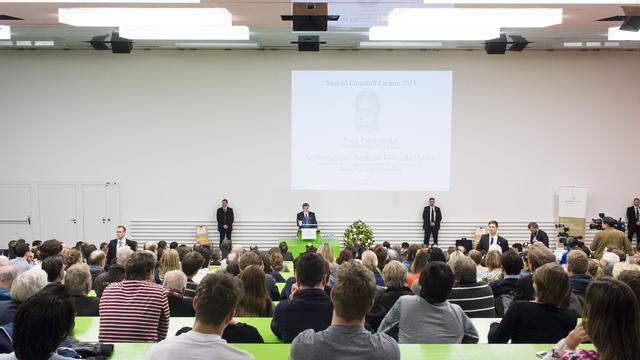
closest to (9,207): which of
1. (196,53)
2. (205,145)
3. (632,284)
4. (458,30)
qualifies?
(205,145)

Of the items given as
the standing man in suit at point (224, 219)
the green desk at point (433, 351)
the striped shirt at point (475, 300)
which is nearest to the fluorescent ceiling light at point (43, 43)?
the standing man in suit at point (224, 219)

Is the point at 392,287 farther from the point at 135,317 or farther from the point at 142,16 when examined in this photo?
the point at 142,16

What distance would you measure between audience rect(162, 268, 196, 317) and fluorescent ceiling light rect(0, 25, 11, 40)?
8185 mm

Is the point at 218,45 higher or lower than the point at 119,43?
higher

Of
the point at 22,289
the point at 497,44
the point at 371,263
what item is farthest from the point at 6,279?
the point at 497,44

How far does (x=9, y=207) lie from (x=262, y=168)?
19.6 feet

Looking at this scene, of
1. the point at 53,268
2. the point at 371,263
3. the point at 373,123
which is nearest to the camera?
the point at 53,268

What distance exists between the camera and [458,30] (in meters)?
9.22

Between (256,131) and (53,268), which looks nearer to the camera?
(53,268)

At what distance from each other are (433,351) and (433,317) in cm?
59

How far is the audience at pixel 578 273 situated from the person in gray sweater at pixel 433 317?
1.69m

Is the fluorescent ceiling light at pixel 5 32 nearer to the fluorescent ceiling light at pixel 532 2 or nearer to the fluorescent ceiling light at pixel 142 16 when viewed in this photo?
the fluorescent ceiling light at pixel 142 16

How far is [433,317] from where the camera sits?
3326 millimetres

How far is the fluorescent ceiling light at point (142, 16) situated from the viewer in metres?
8.50
